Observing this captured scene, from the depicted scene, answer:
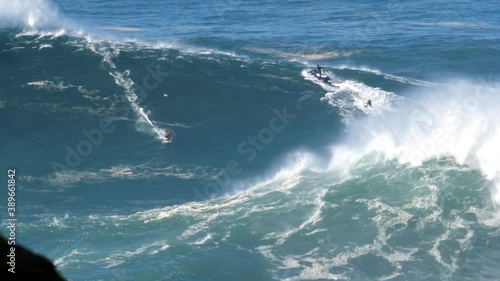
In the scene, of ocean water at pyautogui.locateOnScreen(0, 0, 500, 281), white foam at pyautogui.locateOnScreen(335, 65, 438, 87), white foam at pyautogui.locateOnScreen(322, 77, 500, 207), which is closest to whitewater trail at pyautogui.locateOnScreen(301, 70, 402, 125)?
ocean water at pyautogui.locateOnScreen(0, 0, 500, 281)

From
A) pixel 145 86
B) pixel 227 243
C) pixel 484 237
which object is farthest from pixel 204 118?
pixel 484 237

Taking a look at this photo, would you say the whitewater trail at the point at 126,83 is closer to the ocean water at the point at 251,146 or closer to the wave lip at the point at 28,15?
the ocean water at the point at 251,146

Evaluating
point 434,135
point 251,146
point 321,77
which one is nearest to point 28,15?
point 321,77

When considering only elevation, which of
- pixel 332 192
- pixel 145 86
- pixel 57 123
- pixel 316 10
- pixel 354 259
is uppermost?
pixel 316 10

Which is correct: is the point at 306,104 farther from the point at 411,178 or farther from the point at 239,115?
the point at 411,178

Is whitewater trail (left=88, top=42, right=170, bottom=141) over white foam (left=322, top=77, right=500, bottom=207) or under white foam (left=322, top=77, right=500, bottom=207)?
over

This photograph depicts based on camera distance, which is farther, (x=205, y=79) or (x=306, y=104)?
(x=205, y=79)

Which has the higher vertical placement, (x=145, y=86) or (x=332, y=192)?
(x=145, y=86)

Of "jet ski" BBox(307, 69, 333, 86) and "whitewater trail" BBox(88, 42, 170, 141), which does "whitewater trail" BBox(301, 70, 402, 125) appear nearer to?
"jet ski" BBox(307, 69, 333, 86)

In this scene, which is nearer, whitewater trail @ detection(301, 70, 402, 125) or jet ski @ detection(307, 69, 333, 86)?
whitewater trail @ detection(301, 70, 402, 125)
